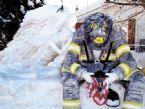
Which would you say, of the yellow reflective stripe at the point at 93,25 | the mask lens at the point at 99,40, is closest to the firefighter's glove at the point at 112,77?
the mask lens at the point at 99,40

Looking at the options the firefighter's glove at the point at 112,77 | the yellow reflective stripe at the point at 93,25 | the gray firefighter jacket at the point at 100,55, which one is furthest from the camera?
the yellow reflective stripe at the point at 93,25

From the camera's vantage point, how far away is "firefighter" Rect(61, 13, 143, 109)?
3.89 m

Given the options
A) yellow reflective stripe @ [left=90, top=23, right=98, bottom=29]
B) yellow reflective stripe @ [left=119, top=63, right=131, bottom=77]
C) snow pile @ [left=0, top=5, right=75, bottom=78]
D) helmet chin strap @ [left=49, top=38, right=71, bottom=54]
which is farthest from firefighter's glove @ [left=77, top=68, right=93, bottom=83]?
helmet chin strap @ [left=49, top=38, right=71, bottom=54]

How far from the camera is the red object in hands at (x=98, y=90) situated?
12.6 feet

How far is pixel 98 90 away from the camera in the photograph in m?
3.90

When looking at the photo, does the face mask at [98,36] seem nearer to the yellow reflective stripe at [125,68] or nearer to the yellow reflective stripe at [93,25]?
the yellow reflective stripe at [93,25]

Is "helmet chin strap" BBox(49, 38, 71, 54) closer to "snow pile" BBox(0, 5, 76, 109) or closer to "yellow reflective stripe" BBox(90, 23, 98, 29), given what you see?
"snow pile" BBox(0, 5, 76, 109)

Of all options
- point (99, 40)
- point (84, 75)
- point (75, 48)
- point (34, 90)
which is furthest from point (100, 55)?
point (34, 90)

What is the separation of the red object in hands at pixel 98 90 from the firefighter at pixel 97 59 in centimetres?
5

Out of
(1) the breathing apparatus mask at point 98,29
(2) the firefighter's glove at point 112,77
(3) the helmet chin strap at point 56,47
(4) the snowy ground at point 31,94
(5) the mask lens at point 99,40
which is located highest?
(1) the breathing apparatus mask at point 98,29

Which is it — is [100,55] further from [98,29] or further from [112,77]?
[112,77]

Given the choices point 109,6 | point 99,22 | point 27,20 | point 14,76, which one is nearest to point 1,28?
point 27,20

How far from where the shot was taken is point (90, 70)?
13.4 feet

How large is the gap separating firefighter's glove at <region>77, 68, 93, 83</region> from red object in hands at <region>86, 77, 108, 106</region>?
5cm
